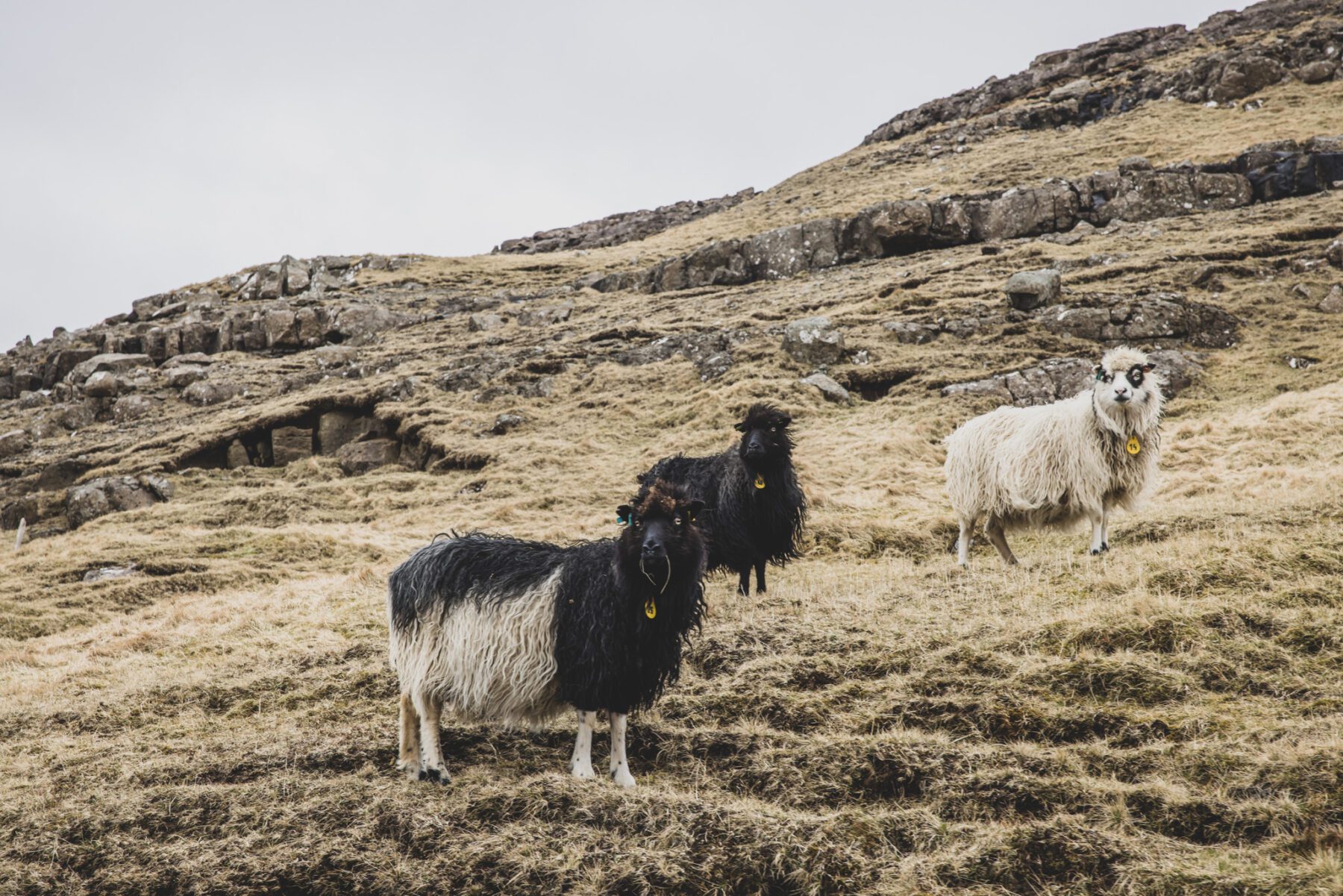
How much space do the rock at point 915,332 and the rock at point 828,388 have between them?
13.3 ft

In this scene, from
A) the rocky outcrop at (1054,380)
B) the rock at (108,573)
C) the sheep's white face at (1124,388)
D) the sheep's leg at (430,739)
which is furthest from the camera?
the rocky outcrop at (1054,380)

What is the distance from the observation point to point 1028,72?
2889 inches

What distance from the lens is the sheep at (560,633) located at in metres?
6.00

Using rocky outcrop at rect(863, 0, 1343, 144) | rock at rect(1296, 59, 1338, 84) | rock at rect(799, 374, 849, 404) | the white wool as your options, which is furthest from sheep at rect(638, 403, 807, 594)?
rock at rect(1296, 59, 1338, 84)

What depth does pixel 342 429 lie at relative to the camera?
31.1m

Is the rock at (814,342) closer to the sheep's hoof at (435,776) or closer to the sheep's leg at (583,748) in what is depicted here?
the sheep's leg at (583,748)

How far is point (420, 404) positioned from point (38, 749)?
79.0ft

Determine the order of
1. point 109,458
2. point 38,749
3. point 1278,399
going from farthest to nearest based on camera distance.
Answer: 1. point 109,458
2. point 1278,399
3. point 38,749

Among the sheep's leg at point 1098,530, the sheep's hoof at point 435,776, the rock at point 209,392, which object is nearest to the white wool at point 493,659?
the sheep's hoof at point 435,776

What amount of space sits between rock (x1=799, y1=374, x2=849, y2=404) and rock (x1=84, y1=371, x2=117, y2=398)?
37.0m

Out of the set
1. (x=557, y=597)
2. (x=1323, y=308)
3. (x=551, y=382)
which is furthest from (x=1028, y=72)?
(x=557, y=597)

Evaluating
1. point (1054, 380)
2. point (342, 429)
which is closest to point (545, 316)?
point (342, 429)

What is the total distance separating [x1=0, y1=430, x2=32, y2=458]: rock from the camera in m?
36.6

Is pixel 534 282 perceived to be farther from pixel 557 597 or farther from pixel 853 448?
pixel 557 597
